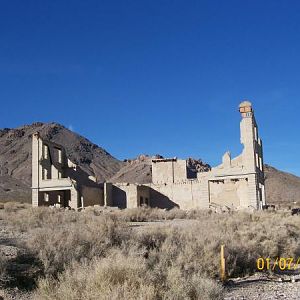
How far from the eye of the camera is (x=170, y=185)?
163 ft

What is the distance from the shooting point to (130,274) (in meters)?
8.53

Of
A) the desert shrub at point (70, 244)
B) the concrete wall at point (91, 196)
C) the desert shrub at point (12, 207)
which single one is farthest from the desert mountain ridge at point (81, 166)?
the desert shrub at point (70, 244)

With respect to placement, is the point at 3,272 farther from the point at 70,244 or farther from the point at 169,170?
the point at 169,170

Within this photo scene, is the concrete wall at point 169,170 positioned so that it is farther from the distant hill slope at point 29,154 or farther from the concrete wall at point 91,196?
the distant hill slope at point 29,154

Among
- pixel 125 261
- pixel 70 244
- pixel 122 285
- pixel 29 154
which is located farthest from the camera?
pixel 29 154

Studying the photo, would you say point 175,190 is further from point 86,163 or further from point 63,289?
point 86,163

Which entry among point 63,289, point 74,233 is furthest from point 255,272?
point 63,289

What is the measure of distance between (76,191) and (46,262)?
115 feet

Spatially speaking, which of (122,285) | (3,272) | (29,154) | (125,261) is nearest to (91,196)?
(3,272)
